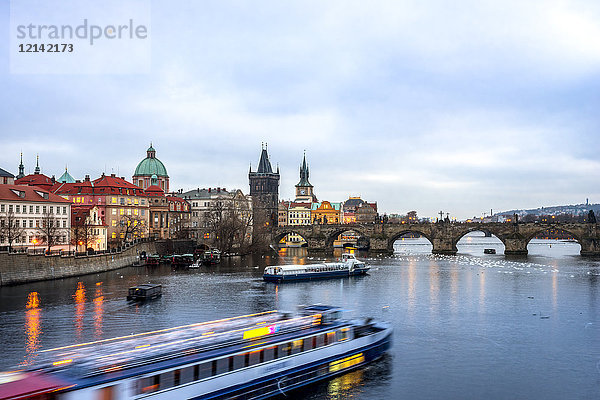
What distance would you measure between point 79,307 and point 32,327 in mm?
8471

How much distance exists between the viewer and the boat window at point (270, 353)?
27.7 m

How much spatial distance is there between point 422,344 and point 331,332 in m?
8.95

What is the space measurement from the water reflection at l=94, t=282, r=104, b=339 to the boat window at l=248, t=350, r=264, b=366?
16.0 meters

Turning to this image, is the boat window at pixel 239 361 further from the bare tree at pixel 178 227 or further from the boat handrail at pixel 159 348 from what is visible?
the bare tree at pixel 178 227

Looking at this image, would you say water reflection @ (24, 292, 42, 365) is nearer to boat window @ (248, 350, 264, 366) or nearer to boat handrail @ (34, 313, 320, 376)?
boat handrail @ (34, 313, 320, 376)

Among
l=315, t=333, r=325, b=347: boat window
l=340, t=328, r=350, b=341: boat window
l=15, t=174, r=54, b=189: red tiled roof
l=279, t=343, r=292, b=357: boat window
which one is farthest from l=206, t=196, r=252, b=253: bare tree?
l=279, t=343, r=292, b=357: boat window

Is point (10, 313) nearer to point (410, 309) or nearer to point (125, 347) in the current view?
point (125, 347)

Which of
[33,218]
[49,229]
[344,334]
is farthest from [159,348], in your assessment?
[33,218]

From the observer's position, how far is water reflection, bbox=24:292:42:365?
33713 millimetres

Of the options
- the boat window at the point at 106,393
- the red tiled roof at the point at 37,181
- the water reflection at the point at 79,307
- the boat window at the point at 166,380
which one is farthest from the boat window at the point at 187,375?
the red tiled roof at the point at 37,181

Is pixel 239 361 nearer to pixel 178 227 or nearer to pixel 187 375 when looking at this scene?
pixel 187 375

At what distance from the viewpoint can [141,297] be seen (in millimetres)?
54094

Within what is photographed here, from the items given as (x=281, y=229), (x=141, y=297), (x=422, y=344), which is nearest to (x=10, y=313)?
(x=141, y=297)

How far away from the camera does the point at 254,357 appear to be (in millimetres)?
27125
